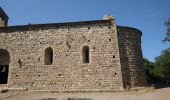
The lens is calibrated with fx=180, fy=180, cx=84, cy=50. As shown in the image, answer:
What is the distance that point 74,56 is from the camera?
47.3ft

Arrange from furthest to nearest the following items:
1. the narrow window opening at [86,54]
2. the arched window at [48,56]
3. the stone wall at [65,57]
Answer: the arched window at [48,56] < the narrow window opening at [86,54] < the stone wall at [65,57]

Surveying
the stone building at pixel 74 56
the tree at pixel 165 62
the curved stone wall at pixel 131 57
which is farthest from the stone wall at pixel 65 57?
the tree at pixel 165 62

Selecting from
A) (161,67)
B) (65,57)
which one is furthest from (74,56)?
(161,67)

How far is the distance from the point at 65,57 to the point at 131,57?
533 centimetres

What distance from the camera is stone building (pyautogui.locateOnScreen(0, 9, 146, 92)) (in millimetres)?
13781

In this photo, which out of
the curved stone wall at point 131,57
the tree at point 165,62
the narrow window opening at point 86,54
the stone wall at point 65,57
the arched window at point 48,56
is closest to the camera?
the stone wall at point 65,57

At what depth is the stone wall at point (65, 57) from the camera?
541 inches

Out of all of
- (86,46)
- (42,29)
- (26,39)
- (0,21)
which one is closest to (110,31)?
(86,46)

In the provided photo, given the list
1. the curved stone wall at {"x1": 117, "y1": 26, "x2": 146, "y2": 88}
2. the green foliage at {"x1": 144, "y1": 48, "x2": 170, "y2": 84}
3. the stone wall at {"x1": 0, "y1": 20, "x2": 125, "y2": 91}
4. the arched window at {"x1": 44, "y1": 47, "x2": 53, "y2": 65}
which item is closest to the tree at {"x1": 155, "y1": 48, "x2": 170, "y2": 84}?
the green foliage at {"x1": 144, "y1": 48, "x2": 170, "y2": 84}

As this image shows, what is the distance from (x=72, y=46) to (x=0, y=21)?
33.0 feet

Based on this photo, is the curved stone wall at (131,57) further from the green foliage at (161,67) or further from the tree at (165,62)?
the tree at (165,62)

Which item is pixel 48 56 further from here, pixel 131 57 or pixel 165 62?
pixel 165 62

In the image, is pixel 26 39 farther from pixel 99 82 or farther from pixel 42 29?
pixel 99 82

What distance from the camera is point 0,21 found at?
19688 millimetres
